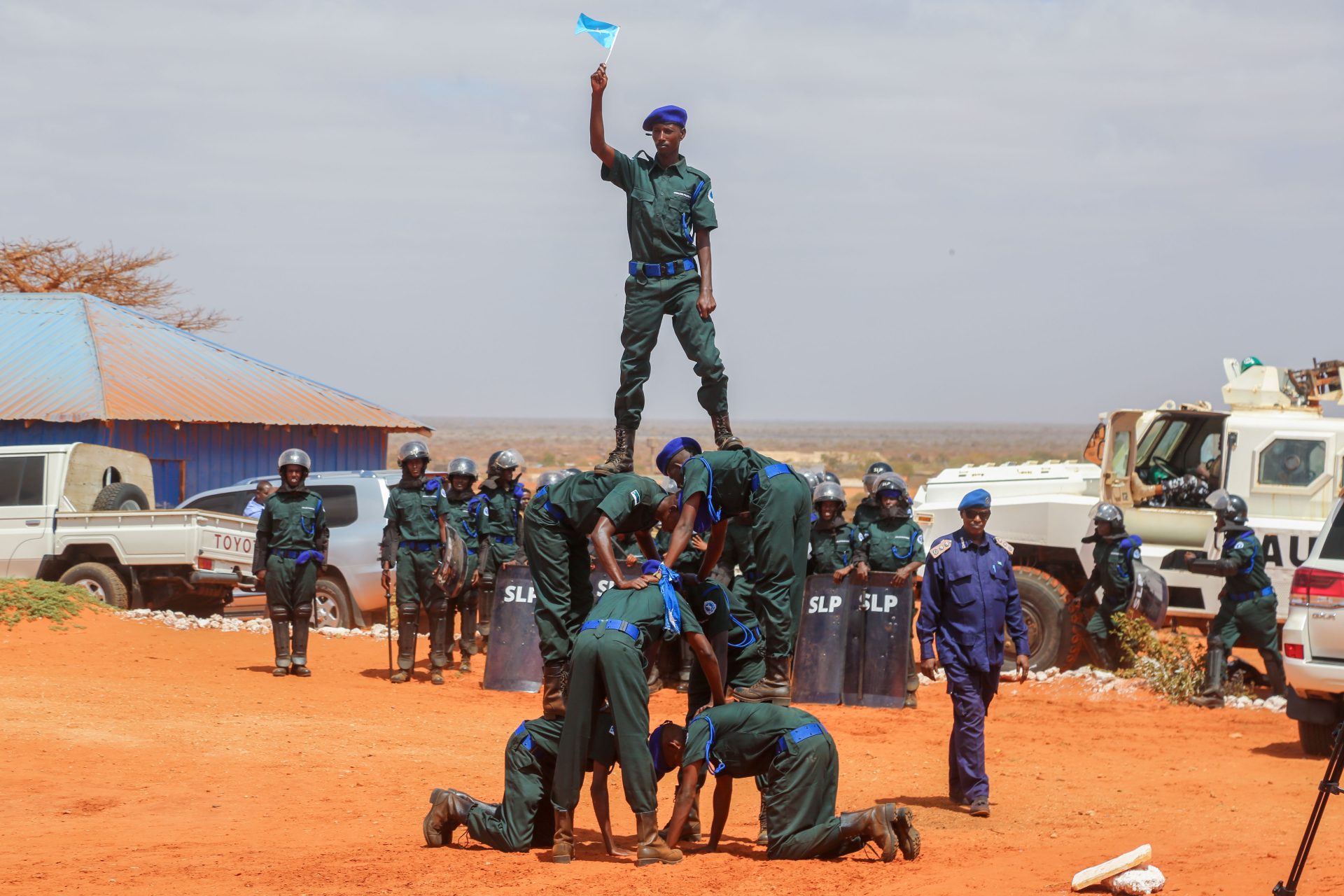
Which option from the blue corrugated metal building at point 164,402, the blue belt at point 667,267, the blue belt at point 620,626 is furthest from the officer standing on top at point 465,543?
the blue corrugated metal building at point 164,402

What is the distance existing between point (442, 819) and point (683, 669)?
5.64 m

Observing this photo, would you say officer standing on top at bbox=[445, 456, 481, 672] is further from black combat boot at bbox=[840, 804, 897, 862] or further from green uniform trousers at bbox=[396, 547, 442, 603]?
black combat boot at bbox=[840, 804, 897, 862]

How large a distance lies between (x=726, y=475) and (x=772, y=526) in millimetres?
436

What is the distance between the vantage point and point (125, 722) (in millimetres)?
11234

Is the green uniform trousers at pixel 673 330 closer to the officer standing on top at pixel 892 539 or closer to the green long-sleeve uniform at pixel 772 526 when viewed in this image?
the green long-sleeve uniform at pixel 772 526

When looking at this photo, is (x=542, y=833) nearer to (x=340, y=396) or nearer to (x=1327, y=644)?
(x=1327, y=644)

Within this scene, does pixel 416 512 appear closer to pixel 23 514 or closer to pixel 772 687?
pixel 23 514

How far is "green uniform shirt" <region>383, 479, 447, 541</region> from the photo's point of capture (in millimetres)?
13758

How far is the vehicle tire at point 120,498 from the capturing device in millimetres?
17406

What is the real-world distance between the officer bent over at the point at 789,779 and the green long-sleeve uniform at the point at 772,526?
1094 millimetres

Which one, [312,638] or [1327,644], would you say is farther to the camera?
[312,638]

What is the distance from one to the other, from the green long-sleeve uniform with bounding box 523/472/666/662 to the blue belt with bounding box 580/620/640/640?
2.97ft

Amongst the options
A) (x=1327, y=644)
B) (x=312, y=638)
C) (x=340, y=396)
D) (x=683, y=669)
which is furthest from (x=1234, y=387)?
(x=340, y=396)

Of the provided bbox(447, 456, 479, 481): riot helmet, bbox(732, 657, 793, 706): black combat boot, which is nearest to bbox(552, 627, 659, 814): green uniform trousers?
bbox(732, 657, 793, 706): black combat boot
